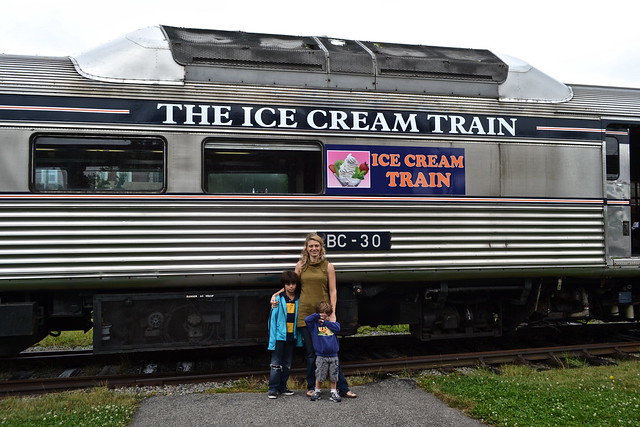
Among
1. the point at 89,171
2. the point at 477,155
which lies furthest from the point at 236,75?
the point at 477,155

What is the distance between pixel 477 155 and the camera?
6504mm

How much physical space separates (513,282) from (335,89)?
133 inches

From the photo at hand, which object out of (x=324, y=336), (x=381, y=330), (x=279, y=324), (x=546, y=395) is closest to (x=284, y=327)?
(x=279, y=324)

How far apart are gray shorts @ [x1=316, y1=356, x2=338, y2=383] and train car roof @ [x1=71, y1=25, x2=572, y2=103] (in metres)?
3.24

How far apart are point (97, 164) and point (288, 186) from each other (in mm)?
2098

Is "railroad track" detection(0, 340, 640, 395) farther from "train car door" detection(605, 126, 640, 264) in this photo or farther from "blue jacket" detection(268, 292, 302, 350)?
"train car door" detection(605, 126, 640, 264)

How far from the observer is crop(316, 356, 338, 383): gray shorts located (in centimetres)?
503

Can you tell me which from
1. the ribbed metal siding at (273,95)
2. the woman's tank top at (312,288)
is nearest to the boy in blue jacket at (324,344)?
the woman's tank top at (312,288)

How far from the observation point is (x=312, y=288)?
524cm

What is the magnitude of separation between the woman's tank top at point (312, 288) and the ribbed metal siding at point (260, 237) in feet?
2.47

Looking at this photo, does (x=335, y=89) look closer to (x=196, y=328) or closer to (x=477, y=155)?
(x=477, y=155)

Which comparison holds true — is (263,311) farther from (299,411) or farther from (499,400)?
(499,400)

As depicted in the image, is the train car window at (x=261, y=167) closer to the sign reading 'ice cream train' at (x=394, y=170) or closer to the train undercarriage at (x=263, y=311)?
the sign reading 'ice cream train' at (x=394, y=170)

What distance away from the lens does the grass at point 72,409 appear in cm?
441
